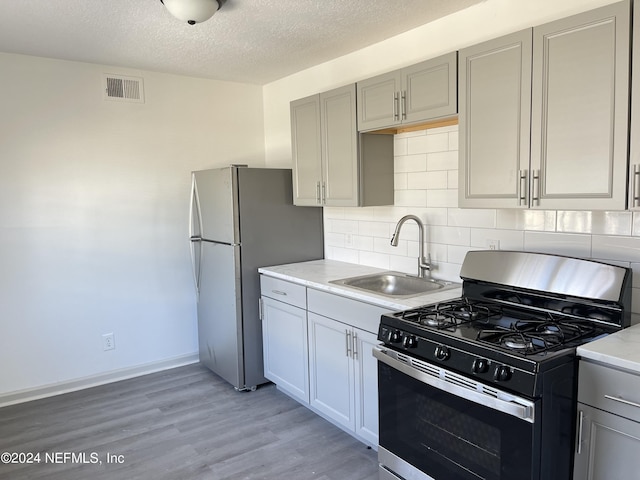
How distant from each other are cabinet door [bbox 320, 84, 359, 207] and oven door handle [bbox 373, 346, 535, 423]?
1.21 meters

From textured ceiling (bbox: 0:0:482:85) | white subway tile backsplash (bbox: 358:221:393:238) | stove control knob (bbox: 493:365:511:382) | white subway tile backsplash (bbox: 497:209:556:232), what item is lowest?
stove control knob (bbox: 493:365:511:382)

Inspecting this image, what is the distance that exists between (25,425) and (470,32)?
11.9 ft

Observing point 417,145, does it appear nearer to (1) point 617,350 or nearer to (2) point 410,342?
(2) point 410,342

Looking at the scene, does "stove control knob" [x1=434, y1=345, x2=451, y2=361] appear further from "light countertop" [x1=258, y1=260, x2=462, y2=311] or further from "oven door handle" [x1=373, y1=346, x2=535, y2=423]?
"light countertop" [x1=258, y1=260, x2=462, y2=311]

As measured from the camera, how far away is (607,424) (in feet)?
5.06

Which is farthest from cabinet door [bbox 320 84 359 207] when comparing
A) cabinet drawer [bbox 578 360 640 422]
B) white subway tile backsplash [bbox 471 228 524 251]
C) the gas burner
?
cabinet drawer [bbox 578 360 640 422]

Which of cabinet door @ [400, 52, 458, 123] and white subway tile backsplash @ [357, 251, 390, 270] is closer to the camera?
cabinet door @ [400, 52, 458, 123]

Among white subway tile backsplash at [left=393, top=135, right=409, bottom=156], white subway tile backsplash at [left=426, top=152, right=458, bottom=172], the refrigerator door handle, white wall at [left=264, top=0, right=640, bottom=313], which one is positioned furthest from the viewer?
the refrigerator door handle

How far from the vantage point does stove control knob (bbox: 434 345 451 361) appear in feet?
5.88

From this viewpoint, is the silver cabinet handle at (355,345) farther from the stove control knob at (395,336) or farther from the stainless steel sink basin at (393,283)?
the stove control knob at (395,336)

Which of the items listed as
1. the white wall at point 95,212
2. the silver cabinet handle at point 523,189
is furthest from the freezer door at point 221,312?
the silver cabinet handle at point 523,189

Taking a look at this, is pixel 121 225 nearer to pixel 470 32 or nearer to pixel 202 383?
pixel 202 383

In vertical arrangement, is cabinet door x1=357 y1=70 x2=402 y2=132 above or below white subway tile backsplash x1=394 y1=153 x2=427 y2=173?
above

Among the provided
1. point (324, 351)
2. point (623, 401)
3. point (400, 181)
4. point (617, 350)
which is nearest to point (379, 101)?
point (400, 181)
